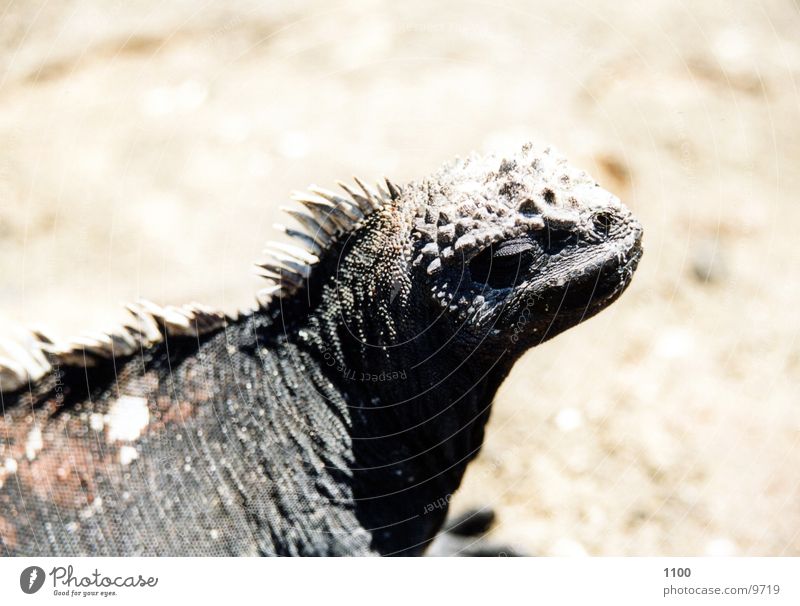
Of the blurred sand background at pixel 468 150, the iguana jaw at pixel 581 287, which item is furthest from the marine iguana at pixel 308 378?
the blurred sand background at pixel 468 150

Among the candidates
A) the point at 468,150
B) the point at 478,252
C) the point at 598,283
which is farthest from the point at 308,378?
the point at 468,150

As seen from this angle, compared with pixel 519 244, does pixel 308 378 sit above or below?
below

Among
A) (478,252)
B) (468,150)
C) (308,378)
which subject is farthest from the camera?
(468,150)

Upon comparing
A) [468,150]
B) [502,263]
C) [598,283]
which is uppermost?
[502,263]

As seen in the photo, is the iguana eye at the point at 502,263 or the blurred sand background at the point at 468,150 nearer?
the iguana eye at the point at 502,263

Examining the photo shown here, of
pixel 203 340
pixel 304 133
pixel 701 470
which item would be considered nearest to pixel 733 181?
pixel 701 470

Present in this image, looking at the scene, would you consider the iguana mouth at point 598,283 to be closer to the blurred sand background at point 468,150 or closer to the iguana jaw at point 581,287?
the iguana jaw at point 581,287

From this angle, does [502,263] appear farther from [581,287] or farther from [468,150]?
[468,150]

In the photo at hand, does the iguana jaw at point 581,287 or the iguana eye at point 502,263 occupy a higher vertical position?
the iguana eye at point 502,263

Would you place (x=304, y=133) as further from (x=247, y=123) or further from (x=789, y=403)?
(x=789, y=403)
